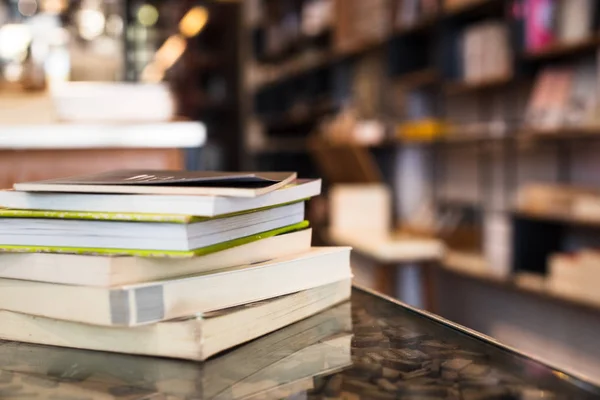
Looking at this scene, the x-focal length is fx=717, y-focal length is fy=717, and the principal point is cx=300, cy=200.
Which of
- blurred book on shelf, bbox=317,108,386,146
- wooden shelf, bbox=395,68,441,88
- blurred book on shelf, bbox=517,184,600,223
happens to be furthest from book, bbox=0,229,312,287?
blurred book on shelf, bbox=317,108,386,146

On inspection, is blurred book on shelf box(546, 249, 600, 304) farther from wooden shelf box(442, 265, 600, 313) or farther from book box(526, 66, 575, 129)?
book box(526, 66, 575, 129)

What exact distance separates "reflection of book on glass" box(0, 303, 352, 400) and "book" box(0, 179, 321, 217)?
0.12 metres

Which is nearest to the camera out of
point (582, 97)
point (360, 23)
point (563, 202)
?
point (563, 202)

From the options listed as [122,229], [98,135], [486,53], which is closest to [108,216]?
[122,229]

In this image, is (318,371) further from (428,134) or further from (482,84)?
(428,134)

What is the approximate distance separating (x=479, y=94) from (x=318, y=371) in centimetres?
347

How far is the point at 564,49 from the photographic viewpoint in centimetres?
278

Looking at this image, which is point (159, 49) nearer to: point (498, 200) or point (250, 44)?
point (250, 44)

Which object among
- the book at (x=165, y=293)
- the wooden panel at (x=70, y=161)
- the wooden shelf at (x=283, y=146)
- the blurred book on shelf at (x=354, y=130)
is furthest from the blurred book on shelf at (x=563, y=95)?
the wooden shelf at (x=283, y=146)

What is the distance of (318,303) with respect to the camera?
0.74 m

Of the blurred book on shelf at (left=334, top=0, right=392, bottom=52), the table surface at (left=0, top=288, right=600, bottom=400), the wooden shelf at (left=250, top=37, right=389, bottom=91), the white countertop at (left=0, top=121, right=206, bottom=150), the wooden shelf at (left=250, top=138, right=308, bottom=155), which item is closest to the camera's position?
the table surface at (left=0, top=288, right=600, bottom=400)

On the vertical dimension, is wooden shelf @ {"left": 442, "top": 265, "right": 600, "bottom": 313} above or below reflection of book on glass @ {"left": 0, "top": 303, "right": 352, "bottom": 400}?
below

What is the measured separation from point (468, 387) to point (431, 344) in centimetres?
11

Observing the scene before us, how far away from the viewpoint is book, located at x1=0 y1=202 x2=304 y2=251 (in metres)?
0.58
